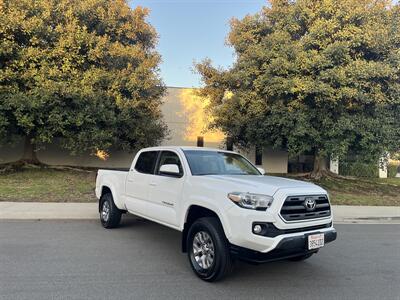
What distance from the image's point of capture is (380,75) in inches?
593

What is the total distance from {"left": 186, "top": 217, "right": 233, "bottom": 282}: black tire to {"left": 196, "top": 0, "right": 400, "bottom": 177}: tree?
11.2 metres

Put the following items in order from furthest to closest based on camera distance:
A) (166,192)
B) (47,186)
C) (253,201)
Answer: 1. (47,186)
2. (166,192)
3. (253,201)

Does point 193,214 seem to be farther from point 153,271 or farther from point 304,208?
point 304,208

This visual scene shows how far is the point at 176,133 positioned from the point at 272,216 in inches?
806

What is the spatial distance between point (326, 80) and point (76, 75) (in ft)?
35.4

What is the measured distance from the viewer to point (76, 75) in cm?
1627

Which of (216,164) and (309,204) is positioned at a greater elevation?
(216,164)

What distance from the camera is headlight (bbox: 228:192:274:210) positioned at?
184 inches

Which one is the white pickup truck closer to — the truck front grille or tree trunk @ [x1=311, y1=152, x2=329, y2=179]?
the truck front grille

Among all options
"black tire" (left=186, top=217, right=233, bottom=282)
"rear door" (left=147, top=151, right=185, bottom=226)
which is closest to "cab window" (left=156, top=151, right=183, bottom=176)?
"rear door" (left=147, top=151, right=185, bottom=226)

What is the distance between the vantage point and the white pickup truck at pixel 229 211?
4.58 meters

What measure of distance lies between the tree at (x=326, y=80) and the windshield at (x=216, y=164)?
9402 millimetres

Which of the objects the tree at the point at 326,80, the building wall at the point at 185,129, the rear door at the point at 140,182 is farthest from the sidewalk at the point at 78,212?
the building wall at the point at 185,129

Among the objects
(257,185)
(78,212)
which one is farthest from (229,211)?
(78,212)
